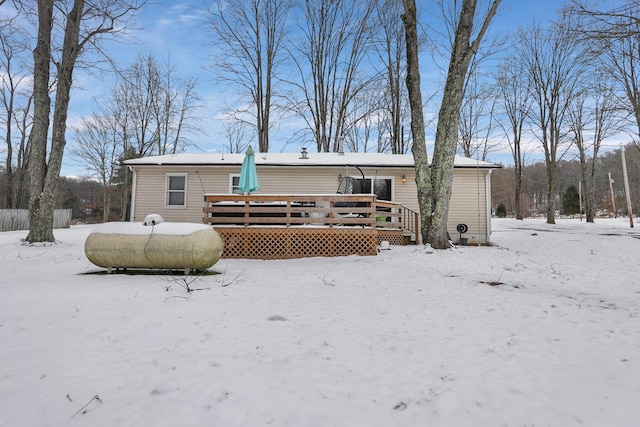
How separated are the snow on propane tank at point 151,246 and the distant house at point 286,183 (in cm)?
678

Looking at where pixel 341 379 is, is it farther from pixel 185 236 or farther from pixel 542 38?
pixel 542 38

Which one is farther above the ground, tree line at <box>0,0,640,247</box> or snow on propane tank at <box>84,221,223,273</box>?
tree line at <box>0,0,640,247</box>

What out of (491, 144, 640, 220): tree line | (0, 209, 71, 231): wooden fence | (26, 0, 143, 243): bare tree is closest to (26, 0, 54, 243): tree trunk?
(26, 0, 143, 243): bare tree

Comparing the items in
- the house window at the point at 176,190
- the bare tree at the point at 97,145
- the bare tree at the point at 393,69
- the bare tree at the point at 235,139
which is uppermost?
the bare tree at the point at 393,69

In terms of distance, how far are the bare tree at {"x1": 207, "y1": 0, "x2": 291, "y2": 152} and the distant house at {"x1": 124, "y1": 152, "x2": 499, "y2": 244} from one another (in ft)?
21.9

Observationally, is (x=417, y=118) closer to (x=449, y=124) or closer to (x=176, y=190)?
(x=449, y=124)

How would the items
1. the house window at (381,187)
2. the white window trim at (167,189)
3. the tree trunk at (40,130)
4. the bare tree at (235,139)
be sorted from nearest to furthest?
the tree trunk at (40,130)
the white window trim at (167,189)
the house window at (381,187)
the bare tree at (235,139)

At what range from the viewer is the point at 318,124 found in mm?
18531

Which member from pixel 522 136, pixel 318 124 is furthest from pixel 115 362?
pixel 522 136

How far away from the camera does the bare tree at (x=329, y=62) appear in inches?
696

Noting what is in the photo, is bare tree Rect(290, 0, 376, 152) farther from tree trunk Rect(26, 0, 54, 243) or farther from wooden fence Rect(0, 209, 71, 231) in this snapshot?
wooden fence Rect(0, 209, 71, 231)

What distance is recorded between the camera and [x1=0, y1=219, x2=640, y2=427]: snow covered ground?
1.75 meters

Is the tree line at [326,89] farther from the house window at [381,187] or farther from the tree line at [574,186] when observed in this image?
the tree line at [574,186]

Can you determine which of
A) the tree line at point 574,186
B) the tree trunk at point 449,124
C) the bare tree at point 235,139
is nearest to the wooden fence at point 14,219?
the bare tree at point 235,139
